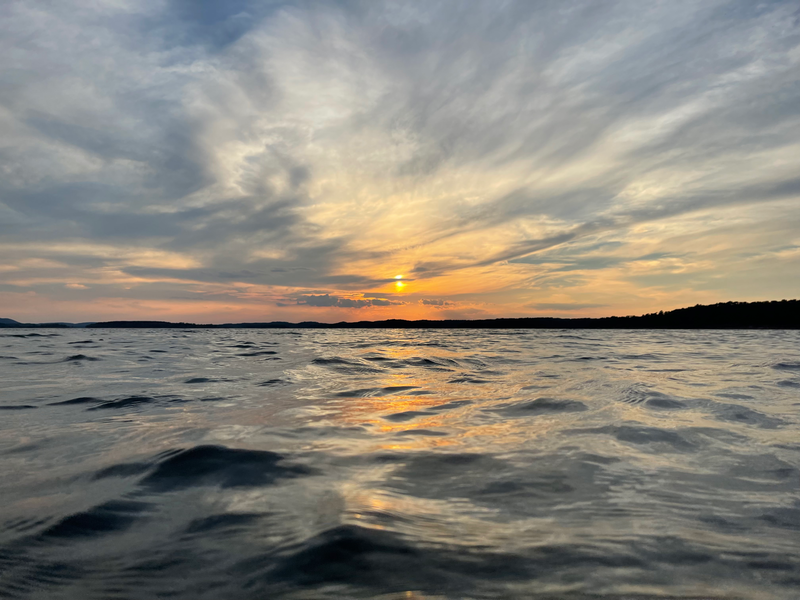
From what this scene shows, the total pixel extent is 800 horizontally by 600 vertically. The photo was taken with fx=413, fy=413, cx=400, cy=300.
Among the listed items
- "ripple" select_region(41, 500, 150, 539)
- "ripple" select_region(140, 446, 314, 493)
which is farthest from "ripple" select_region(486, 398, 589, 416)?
"ripple" select_region(41, 500, 150, 539)

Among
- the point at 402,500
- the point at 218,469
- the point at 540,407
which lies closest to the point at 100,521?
the point at 218,469

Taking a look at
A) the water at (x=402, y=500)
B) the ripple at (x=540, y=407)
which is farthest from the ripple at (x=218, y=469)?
the ripple at (x=540, y=407)

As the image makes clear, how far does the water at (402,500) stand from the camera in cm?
268

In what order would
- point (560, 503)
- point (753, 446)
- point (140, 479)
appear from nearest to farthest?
1. point (560, 503)
2. point (140, 479)
3. point (753, 446)

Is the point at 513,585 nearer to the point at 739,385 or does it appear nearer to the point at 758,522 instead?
the point at 758,522

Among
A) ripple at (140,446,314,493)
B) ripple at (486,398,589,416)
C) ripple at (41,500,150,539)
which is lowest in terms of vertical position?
ripple at (486,398,589,416)

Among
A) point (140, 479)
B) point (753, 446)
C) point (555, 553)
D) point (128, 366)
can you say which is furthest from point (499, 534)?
point (128, 366)

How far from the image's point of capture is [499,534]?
3252 mm

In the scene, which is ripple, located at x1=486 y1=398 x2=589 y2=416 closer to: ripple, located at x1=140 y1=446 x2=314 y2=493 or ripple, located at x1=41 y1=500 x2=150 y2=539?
ripple, located at x1=140 y1=446 x2=314 y2=493

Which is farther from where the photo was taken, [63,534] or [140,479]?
[140,479]

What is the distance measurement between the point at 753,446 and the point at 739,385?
Result: 294 inches

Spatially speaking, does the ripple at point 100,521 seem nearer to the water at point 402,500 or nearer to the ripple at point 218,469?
the water at point 402,500

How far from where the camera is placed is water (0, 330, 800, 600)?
268cm

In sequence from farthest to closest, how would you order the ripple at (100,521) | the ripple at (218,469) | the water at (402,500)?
the ripple at (218,469)
the ripple at (100,521)
the water at (402,500)
